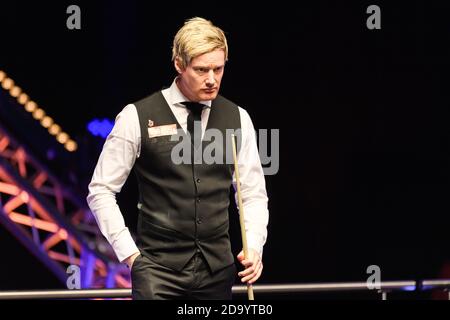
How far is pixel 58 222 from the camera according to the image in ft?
20.0

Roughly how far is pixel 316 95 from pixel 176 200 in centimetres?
240

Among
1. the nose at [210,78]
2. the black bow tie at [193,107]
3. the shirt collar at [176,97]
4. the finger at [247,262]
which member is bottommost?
the finger at [247,262]

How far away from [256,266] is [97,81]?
253 centimetres

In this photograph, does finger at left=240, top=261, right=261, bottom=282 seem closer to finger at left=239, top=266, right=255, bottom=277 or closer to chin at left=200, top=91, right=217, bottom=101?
finger at left=239, top=266, right=255, bottom=277

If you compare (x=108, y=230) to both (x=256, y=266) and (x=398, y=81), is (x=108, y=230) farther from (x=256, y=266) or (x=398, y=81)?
(x=398, y=81)

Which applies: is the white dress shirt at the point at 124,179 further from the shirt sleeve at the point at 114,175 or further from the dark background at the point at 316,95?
the dark background at the point at 316,95

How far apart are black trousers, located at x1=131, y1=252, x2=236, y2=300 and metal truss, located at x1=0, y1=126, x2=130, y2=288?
10.0ft

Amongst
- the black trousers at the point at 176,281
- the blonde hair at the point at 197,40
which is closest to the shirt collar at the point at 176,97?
the blonde hair at the point at 197,40

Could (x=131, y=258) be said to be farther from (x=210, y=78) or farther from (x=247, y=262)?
(x=210, y=78)

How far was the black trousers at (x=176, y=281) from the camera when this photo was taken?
2.93 meters

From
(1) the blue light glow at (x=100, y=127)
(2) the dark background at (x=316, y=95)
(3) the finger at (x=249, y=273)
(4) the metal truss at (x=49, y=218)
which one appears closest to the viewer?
(3) the finger at (x=249, y=273)

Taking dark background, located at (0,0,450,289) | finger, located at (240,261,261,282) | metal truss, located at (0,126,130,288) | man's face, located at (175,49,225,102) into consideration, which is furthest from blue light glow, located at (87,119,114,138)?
finger, located at (240,261,261,282)
